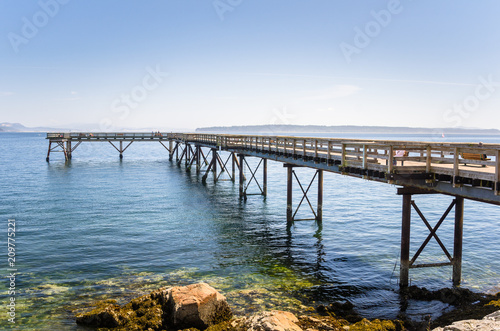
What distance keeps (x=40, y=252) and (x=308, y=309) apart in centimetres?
1217

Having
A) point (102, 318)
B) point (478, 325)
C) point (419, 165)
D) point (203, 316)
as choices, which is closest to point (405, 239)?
point (419, 165)

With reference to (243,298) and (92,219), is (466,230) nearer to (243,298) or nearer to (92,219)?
(243,298)

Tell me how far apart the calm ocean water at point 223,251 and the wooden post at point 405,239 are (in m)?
0.49

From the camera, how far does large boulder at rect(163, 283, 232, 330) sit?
10.8 meters

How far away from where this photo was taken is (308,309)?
12.3m

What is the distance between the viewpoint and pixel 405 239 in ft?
45.1

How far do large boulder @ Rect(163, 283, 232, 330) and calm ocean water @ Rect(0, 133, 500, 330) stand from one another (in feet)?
4.87

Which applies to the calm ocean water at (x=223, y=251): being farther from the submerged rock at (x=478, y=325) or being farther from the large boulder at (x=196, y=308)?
the submerged rock at (x=478, y=325)

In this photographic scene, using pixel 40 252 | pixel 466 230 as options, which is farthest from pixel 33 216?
pixel 466 230

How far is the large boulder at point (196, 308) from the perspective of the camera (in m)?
10.8

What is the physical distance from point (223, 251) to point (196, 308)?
26.1 feet

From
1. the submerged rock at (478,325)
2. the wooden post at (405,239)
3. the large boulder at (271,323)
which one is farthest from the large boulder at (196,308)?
the wooden post at (405,239)

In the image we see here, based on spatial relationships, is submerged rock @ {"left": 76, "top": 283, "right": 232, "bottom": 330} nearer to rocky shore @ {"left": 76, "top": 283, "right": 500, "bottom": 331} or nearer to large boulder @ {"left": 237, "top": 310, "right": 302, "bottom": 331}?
rocky shore @ {"left": 76, "top": 283, "right": 500, "bottom": 331}

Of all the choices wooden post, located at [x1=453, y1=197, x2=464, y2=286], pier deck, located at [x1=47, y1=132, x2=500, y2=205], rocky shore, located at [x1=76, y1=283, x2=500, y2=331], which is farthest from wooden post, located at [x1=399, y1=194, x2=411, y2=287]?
rocky shore, located at [x1=76, y1=283, x2=500, y2=331]
